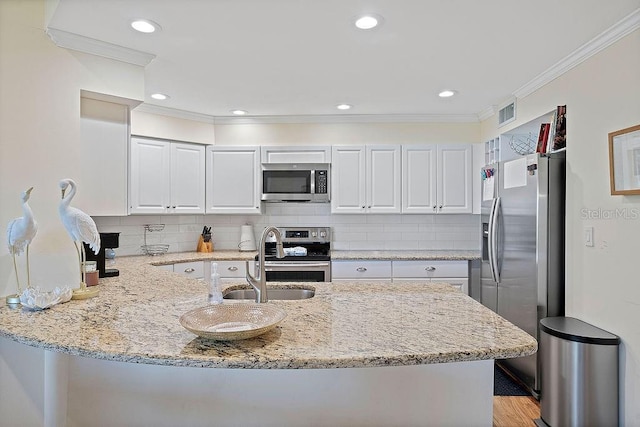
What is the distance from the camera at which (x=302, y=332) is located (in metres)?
1.38

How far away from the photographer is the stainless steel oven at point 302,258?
3.93 m

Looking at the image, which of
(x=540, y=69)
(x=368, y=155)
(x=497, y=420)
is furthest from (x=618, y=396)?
(x=368, y=155)

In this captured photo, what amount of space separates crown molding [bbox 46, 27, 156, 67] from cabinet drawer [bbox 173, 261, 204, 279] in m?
1.86

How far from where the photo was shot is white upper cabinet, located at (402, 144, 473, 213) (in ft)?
13.7

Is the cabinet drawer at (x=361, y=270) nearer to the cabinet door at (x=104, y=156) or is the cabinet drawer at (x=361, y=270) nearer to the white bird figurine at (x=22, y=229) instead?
the cabinet door at (x=104, y=156)

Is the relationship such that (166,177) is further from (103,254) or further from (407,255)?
(407,255)

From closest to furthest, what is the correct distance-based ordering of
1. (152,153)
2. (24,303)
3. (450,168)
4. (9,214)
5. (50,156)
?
(24,303) < (9,214) < (50,156) < (152,153) < (450,168)

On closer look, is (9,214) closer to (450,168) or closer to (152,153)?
(152,153)

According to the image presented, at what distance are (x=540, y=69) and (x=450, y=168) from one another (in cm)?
146

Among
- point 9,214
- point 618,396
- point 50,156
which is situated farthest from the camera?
point 618,396

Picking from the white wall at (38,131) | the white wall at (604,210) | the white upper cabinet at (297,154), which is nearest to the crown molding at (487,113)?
the white wall at (604,210)

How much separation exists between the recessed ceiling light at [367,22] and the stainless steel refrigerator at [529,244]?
1455 mm

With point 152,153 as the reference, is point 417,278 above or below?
below

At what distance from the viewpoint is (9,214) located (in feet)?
6.22
